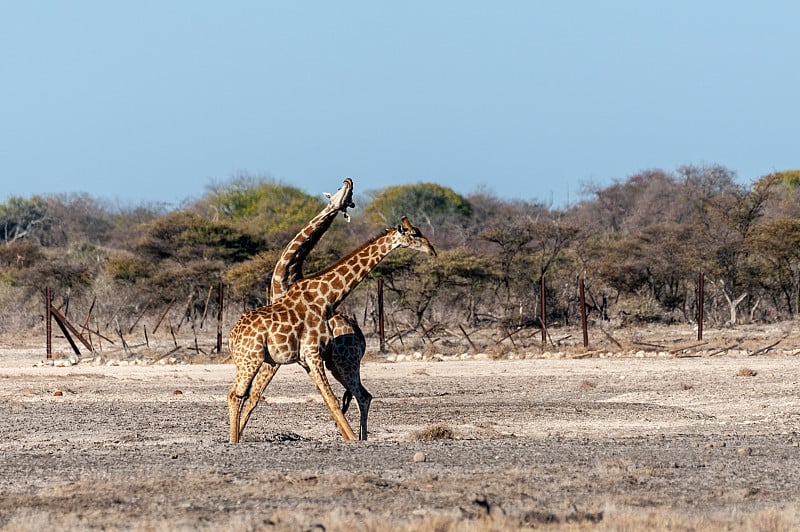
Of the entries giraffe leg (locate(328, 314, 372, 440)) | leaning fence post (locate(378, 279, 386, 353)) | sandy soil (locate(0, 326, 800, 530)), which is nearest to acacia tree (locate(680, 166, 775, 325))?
leaning fence post (locate(378, 279, 386, 353))

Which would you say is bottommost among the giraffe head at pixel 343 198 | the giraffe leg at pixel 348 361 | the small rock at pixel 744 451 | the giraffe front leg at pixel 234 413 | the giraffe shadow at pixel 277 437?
the small rock at pixel 744 451

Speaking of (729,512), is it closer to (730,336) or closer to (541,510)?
(541,510)

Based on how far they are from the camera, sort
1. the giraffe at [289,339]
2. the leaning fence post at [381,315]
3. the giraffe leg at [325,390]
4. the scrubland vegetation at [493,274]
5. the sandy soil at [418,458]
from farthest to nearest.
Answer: the scrubland vegetation at [493,274] → the leaning fence post at [381,315] → the giraffe at [289,339] → the giraffe leg at [325,390] → the sandy soil at [418,458]

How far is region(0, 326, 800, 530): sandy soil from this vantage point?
9.40 meters

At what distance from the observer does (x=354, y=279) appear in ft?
49.9

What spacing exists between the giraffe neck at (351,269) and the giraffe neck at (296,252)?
38 cm

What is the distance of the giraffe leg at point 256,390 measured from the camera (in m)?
14.7

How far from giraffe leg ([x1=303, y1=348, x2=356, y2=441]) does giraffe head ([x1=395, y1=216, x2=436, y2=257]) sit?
5.43 feet

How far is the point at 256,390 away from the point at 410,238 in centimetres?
235

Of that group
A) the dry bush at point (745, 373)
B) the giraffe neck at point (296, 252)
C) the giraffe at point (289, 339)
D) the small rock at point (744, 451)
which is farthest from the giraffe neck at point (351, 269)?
the dry bush at point (745, 373)

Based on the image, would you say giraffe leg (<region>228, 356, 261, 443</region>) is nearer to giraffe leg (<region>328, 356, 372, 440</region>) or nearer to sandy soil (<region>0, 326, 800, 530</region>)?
sandy soil (<region>0, 326, 800, 530</region>)

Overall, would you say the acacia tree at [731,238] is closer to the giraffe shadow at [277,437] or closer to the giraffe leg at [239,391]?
the giraffe shadow at [277,437]

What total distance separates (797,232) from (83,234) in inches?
1753

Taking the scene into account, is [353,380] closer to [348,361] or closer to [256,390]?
[348,361]
